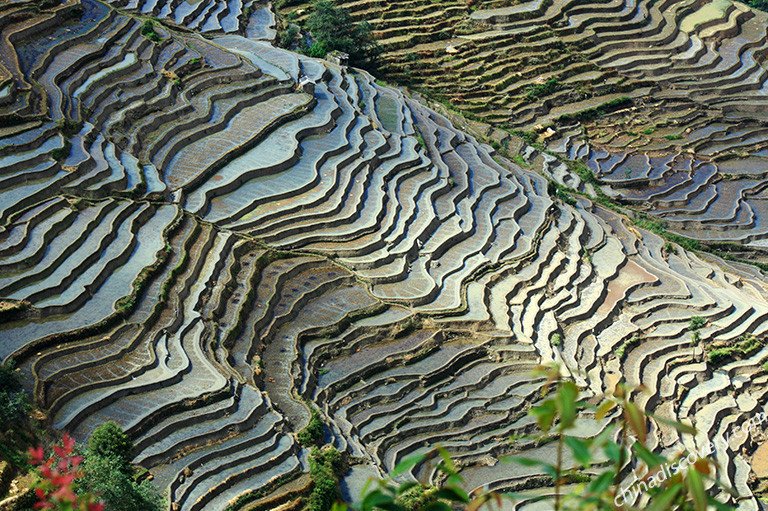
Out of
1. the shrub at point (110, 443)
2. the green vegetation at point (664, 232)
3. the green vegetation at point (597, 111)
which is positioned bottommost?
the green vegetation at point (664, 232)

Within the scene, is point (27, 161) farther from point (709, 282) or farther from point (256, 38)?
point (709, 282)

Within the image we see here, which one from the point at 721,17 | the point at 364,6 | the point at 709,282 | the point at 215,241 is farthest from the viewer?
the point at 721,17

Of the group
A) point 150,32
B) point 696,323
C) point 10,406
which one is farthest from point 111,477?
point 150,32

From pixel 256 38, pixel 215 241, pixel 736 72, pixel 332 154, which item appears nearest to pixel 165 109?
pixel 332 154

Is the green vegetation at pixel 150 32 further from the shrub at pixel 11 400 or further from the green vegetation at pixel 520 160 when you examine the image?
the shrub at pixel 11 400

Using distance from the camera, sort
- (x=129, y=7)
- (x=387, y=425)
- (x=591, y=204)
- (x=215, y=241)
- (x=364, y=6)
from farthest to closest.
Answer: (x=364, y=6) < (x=129, y=7) < (x=591, y=204) < (x=215, y=241) < (x=387, y=425)

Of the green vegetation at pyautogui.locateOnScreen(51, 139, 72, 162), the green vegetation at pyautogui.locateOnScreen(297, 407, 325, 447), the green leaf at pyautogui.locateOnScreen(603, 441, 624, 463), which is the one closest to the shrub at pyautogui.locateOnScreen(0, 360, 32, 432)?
the green vegetation at pyautogui.locateOnScreen(297, 407, 325, 447)

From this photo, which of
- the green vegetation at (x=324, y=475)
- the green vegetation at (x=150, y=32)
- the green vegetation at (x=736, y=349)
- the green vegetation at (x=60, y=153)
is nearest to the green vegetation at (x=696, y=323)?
the green vegetation at (x=736, y=349)
